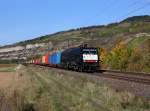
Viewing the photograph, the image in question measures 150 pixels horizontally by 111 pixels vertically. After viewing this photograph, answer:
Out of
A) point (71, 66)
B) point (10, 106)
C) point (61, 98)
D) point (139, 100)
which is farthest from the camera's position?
point (71, 66)

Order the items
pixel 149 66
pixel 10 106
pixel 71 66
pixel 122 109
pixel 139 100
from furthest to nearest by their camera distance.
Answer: pixel 71 66, pixel 149 66, pixel 139 100, pixel 122 109, pixel 10 106

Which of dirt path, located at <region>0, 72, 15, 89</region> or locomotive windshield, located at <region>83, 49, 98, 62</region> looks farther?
locomotive windshield, located at <region>83, 49, 98, 62</region>

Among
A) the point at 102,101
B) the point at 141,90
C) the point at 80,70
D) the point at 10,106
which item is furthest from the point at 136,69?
the point at 10,106

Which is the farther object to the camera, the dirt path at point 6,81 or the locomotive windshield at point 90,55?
the locomotive windshield at point 90,55

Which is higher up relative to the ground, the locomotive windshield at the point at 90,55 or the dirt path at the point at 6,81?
the locomotive windshield at the point at 90,55

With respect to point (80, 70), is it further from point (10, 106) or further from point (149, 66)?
point (10, 106)

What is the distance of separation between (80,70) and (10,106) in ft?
122

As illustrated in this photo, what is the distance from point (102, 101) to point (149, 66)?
30618mm

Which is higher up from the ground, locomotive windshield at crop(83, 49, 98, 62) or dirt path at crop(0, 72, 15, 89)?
locomotive windshield at crop(83, 49, 98, 62)

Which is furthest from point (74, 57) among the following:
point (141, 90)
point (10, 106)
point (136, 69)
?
point (10, 106)

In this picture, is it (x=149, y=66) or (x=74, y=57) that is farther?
(x=74, y=57)

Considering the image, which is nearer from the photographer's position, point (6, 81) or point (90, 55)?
point (6, 81)

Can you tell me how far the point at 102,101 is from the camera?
1831 cm

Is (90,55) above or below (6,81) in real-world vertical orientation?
above
